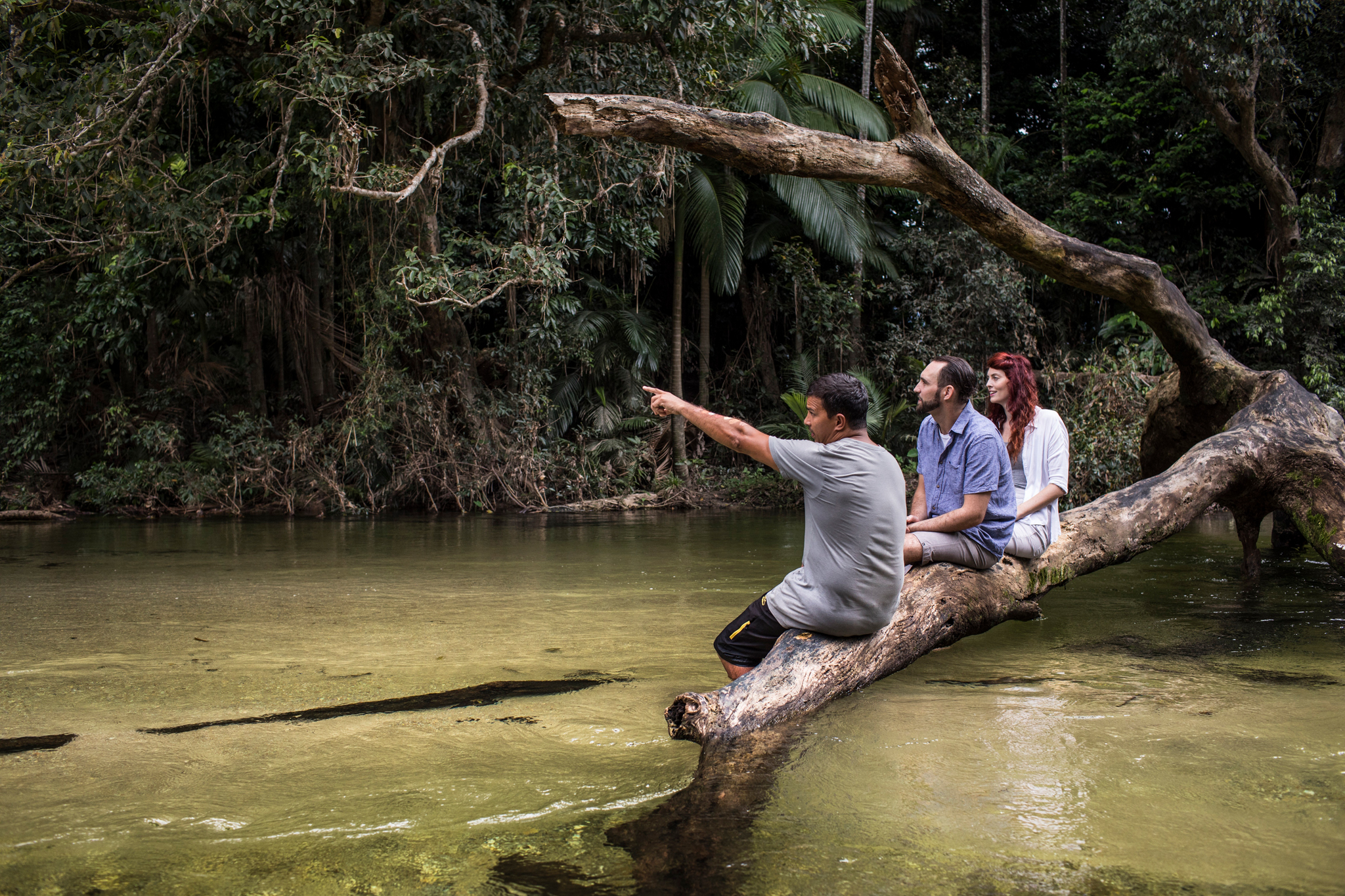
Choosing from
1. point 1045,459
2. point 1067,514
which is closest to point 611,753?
point 1045,459

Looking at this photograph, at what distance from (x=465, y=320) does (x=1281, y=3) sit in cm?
1333

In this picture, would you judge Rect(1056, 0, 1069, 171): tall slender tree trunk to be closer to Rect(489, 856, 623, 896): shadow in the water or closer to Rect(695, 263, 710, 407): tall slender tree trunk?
Rect(695, 263, 710, 407): tall slender tree trunk

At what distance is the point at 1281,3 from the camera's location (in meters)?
14.5

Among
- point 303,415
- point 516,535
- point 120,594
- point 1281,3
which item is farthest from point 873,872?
point 1281,3

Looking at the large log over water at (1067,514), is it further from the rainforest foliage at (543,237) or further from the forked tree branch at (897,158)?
the rainforest foliage at (543,237)

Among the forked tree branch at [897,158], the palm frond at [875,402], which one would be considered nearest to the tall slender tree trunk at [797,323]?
the palm frond at [875,402]

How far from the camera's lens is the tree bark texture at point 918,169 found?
5.57 m

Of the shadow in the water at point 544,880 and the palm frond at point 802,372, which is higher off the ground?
the palm frond at point 802,372

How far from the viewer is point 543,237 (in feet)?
38.8

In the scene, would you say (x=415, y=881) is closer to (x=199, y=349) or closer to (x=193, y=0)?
(x=193, y=0)

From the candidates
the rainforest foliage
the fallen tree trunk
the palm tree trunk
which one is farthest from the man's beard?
the palm tree trunk

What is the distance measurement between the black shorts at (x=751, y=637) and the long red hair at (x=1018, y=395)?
86.1 inches

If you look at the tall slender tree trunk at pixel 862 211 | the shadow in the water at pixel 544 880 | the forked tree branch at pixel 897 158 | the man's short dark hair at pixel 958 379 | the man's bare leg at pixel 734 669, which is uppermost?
the tall slender tree trunk at pixel 862 211

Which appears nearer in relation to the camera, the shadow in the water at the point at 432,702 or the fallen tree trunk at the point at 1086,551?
the fallen tree trunk at the point at 1086,551
